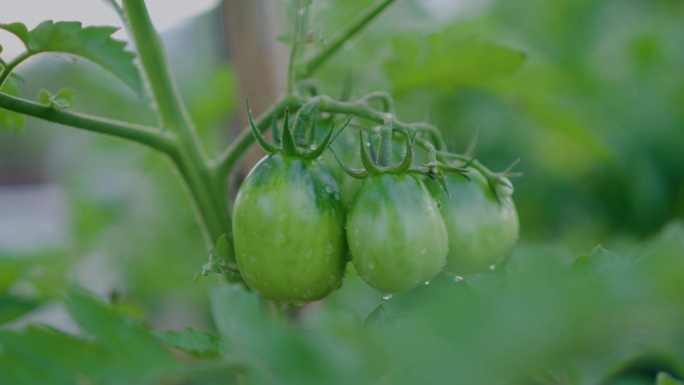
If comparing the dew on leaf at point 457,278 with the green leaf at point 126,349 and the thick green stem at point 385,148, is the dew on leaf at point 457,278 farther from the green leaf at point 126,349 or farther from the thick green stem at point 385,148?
the green leaf at point 126,349

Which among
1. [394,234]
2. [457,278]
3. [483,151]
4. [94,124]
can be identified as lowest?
[483,151]

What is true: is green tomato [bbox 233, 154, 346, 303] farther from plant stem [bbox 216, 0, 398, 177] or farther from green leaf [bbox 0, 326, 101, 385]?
green leaf [bbox 0, 326, 101, 385]

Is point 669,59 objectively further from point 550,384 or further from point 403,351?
point 403,351

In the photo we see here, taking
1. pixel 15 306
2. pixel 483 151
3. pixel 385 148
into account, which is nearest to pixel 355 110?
pixel 385 148

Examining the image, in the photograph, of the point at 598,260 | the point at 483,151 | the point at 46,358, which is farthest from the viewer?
the point at 483,151

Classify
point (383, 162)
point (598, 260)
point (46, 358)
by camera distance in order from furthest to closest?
point (383, 162)
point (598, 260)
point (46, 358)

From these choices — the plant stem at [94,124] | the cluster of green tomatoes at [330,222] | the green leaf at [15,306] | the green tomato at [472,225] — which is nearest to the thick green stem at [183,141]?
the plant stem at [94,124]

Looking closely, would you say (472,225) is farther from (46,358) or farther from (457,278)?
(46,358)
